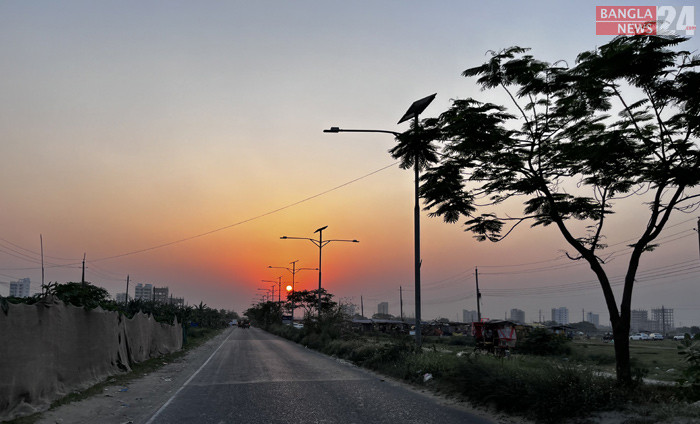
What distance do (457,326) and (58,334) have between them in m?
123

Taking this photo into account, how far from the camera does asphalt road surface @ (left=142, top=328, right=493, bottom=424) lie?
9.99 m

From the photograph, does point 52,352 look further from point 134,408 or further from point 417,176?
point 417,176

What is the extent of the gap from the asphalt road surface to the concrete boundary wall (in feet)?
9.28

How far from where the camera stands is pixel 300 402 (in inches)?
467

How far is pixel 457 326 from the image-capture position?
127 meters

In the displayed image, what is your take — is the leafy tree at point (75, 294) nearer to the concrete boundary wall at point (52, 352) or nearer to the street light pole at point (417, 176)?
the concrete boundary wall at point (52, 352)

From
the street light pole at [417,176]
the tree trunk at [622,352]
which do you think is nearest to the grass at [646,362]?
the tree trunk at [622,352]

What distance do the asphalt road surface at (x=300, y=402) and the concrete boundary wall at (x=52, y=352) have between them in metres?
2.83

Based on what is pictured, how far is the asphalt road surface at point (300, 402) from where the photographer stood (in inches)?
393

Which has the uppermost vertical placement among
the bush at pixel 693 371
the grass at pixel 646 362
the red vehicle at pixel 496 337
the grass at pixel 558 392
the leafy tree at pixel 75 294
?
the leafy tree at pixel 75 294

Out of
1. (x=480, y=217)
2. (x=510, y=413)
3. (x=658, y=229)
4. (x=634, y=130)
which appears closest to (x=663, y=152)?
(x=634, y=130)

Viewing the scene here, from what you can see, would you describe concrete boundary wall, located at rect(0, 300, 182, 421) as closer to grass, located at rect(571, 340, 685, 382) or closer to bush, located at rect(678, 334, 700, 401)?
grass, located at rect(571, 340, 685, 382)

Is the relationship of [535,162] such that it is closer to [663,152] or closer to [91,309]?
[663,152]

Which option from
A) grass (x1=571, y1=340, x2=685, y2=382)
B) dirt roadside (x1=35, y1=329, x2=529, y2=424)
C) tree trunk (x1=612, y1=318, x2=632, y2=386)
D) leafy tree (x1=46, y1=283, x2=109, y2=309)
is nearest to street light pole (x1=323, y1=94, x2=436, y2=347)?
dirt roadside (x1=35, y1=329, x2=529, y2=424)
